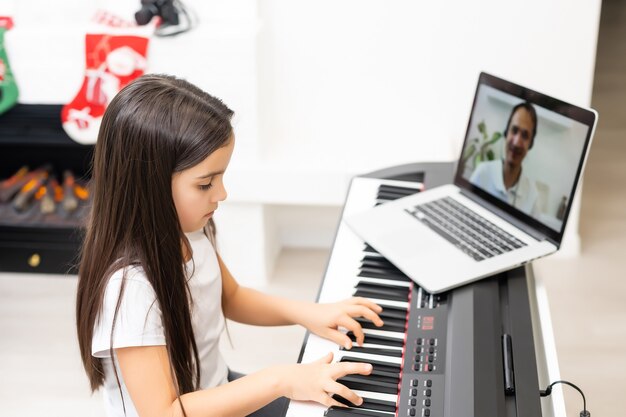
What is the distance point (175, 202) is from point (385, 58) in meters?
1.59

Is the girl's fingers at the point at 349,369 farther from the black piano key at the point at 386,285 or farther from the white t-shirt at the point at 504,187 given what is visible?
the white t-shirt at the point at 504,187

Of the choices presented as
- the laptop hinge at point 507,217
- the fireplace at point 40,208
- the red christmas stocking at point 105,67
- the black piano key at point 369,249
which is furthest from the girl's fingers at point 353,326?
the fireplace at point 40,208

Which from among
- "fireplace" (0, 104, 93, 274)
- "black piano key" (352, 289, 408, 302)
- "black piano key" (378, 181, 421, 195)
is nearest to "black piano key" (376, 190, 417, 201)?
"black piano key" (378, 181, 421, 195)

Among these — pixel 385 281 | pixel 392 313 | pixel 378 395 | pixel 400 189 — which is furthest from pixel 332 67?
pixel 378 395

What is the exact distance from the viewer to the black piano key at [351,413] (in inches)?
46.6

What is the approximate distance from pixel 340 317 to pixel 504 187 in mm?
477

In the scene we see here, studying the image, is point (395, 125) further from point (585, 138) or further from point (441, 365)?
point (441, 365)

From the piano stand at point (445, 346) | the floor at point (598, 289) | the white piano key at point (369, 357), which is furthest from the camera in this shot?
the floor at point (598, 289)

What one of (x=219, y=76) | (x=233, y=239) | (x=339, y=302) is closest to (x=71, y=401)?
(x=233, y=239)

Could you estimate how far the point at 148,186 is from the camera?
1244 mm

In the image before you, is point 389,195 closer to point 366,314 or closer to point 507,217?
point 507,217

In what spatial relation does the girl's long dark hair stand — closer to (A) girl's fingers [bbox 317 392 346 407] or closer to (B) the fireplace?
(A) girl's fingers [bbox 317 392 346 407]

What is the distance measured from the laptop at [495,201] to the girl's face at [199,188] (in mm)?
412

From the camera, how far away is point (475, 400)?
1151 mm
